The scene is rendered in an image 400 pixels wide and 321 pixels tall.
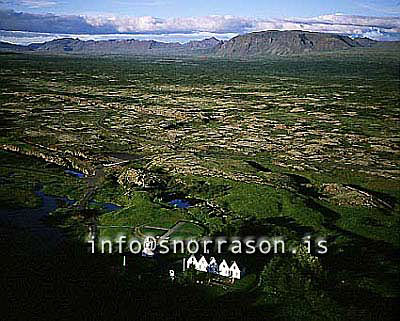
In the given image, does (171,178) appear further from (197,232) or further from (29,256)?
(29,256)

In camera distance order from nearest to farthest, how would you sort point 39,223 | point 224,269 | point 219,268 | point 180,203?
point 224,269 → point 219,268 → point 39,223 → point 180,203

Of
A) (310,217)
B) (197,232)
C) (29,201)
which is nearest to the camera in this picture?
(197,232)

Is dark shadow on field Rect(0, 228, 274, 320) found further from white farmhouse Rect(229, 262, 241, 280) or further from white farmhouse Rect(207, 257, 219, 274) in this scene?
white farmhouse Rect(229, 262, 241, 280)

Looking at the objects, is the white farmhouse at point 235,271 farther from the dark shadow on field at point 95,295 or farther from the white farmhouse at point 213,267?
the dark shadow on field at point 95,295

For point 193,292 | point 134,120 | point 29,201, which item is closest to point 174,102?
point 134,120

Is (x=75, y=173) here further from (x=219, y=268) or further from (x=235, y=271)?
(x=235, y=271)

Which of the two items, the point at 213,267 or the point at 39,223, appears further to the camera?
the point at 39,223

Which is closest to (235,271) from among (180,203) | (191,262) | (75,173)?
(191,262)

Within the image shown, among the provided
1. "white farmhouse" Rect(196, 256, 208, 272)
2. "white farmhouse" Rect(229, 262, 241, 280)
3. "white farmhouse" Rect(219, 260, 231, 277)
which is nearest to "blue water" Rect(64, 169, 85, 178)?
"white farmhouse" Rect(196, 256, 208, 272)
